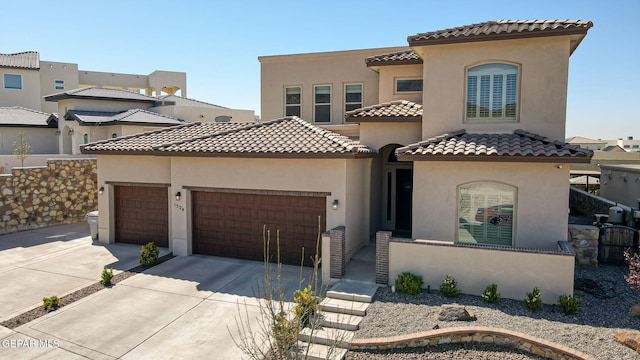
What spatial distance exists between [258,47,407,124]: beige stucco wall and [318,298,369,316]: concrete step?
1196 cm

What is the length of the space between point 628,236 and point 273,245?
12.0 metres

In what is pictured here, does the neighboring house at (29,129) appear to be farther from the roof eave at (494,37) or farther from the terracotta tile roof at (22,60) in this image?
the roof eave at (494,37)

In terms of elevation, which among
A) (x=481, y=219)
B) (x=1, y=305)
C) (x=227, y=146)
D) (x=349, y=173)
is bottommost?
(x=1, y=305)

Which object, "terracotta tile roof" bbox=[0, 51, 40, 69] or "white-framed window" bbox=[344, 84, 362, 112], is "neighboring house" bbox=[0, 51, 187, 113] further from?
"white-framed window" bbox=[344, 84, 362, 112]

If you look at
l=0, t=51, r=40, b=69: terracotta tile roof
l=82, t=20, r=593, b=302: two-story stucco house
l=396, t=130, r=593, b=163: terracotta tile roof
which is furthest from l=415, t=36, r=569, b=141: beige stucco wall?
l=0, t=51, r=40, b=69: terracotta tile roof

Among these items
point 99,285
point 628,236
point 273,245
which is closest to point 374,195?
point 273,245

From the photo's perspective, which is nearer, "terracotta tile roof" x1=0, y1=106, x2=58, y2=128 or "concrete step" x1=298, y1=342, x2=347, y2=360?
"concrete step" x1=298, y1=342, x2=347, y2=360

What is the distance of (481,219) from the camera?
13.0 meters

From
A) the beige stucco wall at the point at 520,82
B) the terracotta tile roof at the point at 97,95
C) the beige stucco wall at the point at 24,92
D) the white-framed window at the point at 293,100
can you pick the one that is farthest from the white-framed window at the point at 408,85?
→ the beige stucco wall at the point at 24,92

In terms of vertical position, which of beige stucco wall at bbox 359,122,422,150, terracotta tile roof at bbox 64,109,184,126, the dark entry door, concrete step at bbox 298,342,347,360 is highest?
terracotta tile roof at bbox 64,109,184,126

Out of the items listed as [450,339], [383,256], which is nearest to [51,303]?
[383,256]

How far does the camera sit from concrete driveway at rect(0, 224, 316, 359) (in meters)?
9.15

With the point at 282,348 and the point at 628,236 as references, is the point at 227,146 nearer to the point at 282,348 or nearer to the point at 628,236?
the point at 282,348

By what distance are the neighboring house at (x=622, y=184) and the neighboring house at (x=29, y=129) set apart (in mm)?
38277
